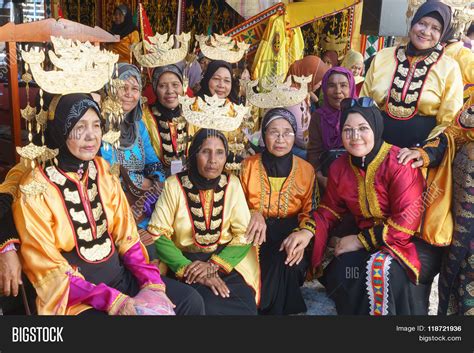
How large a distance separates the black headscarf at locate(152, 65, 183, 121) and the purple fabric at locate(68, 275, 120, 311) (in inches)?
41.2

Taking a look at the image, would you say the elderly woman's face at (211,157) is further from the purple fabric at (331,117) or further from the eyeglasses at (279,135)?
the purple fabric at (331,117)

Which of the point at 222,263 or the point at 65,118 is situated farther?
the point at 222,263

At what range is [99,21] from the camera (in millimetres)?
2475

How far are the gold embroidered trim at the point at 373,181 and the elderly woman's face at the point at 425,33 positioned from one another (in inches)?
20.3

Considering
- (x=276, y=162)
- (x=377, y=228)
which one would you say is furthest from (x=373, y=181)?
(x=276, y=162)

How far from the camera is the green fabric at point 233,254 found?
2.43 m

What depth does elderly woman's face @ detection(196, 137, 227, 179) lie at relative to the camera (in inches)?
92.7

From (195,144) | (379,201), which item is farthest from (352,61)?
(195,144)

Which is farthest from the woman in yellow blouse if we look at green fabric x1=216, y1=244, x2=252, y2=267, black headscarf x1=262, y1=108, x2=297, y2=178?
green fabric x1=216, y1=244, x2=252, y2=267

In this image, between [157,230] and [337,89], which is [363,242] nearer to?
[337,89]

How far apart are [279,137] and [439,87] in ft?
2.55

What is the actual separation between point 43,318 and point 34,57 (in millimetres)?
953

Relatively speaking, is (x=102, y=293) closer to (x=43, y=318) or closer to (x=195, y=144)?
(x=43, y=318)

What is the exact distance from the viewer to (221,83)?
291cm
